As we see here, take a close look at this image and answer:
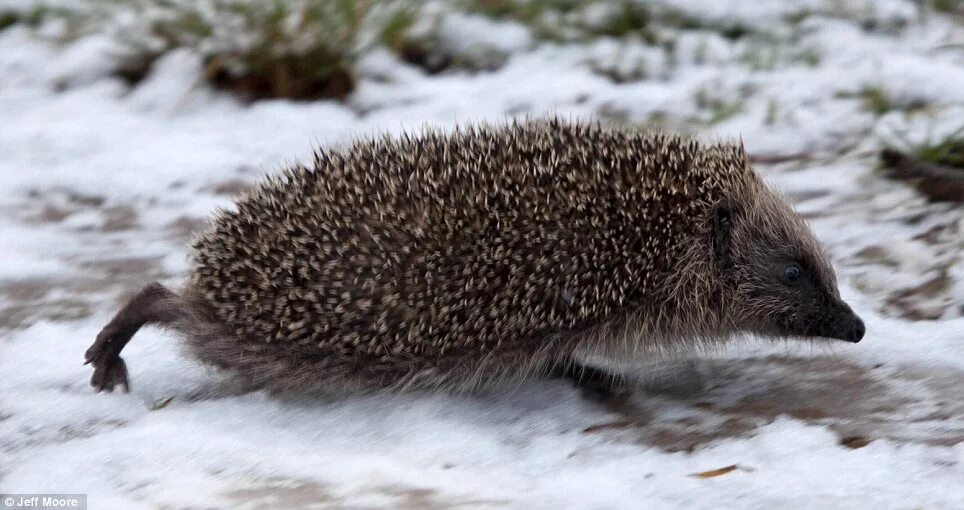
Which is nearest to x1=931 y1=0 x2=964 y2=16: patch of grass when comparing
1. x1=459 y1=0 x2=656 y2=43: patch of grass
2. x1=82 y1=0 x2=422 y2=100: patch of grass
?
x1=459 y1=0 x2=656 y2=43: patch of grass

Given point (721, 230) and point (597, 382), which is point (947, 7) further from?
point (597, 382)

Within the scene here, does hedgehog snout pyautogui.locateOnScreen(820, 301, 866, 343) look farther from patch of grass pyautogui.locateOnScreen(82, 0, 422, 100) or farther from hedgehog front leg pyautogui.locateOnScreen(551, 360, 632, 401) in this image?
patch of grass pyautogui.locateOnScreen(82, 0, 422, 100)

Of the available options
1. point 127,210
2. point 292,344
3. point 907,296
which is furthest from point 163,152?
point 907,296

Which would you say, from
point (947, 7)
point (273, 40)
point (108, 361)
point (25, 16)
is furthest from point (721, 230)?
point (25, 16)

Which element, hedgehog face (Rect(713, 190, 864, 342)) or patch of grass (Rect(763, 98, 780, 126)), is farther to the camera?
patch of grass (Rect(763, 98, 780, 126))

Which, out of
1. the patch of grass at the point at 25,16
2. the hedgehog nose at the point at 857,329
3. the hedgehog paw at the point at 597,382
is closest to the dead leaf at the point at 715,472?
the hedgehog paw at the point at 597,382

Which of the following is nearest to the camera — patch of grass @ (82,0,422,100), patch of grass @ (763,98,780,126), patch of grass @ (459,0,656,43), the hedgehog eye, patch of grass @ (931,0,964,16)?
the hedgehog eye
